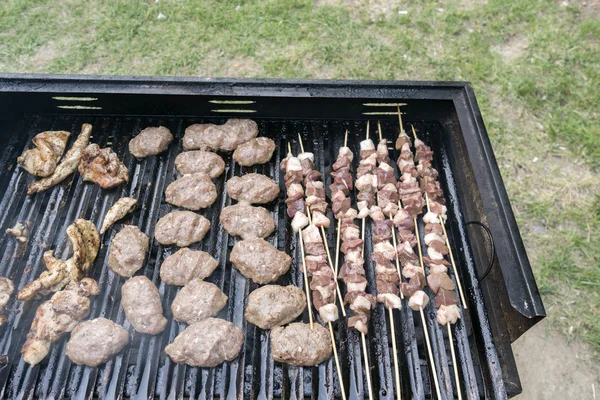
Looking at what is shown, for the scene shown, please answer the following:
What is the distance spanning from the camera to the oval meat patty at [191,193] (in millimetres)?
3654

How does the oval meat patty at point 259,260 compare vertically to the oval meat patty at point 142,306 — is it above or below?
above

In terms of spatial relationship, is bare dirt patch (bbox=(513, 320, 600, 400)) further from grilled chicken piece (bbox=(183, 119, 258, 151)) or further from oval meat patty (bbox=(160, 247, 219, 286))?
grilled chicken piece (bbox=(183, 119, 258, 151))

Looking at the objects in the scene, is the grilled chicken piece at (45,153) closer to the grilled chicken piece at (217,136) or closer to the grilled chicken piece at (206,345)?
the grilled chicken piece at (217,136)

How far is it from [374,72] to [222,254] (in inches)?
149

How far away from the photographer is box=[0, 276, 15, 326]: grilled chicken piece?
10.3ft

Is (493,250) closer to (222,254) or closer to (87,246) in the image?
(222,254)

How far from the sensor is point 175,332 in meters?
3.12

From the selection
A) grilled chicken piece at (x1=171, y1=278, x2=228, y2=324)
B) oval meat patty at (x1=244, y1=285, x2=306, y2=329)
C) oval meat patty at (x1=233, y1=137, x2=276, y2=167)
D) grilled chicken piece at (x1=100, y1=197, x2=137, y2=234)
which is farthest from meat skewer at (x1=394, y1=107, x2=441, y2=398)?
grilled chicken piece at (x1=100, y1=197, x2=137, y2=234)

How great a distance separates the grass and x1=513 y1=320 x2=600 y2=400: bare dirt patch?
1.22m

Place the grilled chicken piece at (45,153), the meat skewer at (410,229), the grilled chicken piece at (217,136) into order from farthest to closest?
the grilled chicken piece at (217,136)
the grilled chicken piece at (45,153)
the meat skewer at (410,229)

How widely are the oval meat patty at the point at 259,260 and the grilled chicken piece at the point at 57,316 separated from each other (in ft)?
3.32

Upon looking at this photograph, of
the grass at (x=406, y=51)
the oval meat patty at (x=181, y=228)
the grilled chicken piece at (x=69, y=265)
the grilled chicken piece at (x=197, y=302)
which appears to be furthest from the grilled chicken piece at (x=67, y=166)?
the grass at (x=406, y=51)

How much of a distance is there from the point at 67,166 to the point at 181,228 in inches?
48.6

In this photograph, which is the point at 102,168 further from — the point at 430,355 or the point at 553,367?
the point at 553,367
